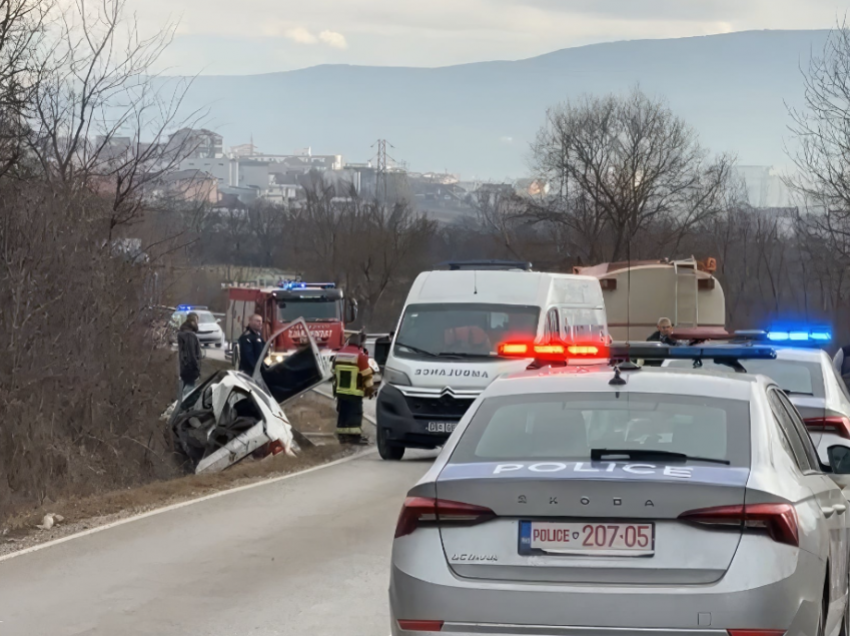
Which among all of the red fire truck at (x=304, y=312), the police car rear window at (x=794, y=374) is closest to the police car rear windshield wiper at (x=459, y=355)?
the police car rear window at (x=794, y=374)

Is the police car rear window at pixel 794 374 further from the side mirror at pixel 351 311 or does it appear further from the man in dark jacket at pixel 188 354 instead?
the side mirror at pixel 351 311

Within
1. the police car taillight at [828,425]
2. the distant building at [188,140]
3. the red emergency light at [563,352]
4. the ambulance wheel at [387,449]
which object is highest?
the distant building at [188,140]

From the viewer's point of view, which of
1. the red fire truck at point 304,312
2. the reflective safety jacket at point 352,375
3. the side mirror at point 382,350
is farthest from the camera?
the red fire truck at point 304,312

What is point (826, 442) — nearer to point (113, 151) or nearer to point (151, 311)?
point (151, 311)

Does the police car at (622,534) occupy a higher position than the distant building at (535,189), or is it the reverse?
the distant building at (535,189)

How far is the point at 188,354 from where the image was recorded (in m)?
22.2

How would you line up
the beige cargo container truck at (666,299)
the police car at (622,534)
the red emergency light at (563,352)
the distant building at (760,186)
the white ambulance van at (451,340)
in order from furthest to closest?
1. the distant building at (760,186)
2. the beige cargo container truck at (666,299)
3. the white ambulance van at (451,340)
4. the red emergency light at (563,352)
5. the police car at (622,534)

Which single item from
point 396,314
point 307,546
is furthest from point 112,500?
point 396,314

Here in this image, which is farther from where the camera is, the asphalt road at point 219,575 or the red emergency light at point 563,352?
the asphalt road at point 219,575

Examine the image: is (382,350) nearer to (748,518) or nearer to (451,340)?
(451,340)

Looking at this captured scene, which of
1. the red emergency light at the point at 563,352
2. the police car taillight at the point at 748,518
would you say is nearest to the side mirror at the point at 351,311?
the red emergency light at the point at 563,352

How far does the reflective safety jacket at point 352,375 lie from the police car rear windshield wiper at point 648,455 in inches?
538

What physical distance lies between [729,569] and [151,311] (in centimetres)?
1490

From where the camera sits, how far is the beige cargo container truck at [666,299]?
2589cm
